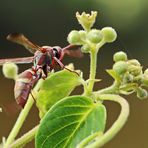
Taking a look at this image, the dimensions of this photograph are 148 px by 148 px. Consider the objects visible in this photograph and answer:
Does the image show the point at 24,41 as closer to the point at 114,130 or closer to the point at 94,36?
the point at 94,36

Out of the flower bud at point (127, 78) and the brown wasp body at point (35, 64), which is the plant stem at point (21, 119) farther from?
the flower bud at point (127, 78)

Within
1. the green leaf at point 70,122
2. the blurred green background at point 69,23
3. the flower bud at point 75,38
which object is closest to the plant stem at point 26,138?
the green leaf at point 70,122

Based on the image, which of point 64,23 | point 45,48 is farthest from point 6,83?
point 45,48

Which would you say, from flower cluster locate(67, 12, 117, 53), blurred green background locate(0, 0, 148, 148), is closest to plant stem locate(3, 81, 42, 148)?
flower cluster locate(67, 12, 117, 53)

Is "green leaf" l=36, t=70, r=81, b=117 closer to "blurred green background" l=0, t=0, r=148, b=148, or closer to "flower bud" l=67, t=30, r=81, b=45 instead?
"flower bud" l=67, t=30, r=81, b=45

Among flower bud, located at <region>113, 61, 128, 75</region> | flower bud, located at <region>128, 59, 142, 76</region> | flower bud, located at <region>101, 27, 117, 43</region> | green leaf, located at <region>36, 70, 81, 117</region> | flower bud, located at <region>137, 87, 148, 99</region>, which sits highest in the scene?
flower bud, located at <region>101, 27, 117, 43</region>

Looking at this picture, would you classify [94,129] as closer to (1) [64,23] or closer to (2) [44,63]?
(2) [44,63]
